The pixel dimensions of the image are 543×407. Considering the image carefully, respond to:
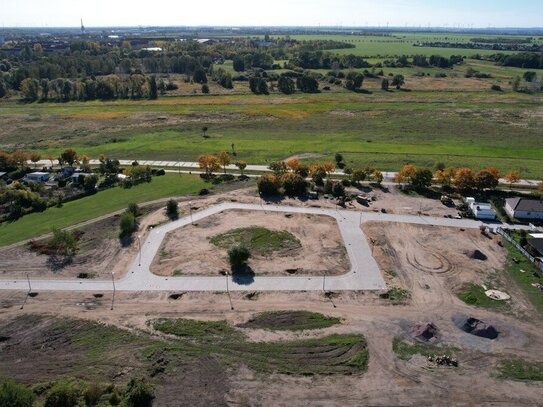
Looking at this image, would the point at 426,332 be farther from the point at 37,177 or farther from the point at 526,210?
the point at 37,177

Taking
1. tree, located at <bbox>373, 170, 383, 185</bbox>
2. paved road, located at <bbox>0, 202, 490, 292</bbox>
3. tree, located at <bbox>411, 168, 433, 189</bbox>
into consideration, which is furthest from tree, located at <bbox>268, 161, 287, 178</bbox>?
paved road, located at <bbox>0, 202, 490, 292</bbox>

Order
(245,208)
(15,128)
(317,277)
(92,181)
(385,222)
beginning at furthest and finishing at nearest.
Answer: (15,128) → (92,181) → (245,208) → (385,222) → (317,277)

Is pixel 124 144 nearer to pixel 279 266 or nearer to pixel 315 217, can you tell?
pixel 315 217

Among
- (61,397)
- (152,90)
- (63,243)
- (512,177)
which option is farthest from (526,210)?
(152,90)

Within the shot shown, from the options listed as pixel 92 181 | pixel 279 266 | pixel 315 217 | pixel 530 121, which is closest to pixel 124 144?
pixel 92 181

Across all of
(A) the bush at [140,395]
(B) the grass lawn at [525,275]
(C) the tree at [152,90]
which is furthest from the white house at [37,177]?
(C) the tree at [152,90]

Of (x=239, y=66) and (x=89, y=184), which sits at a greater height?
(x=239, y=66)

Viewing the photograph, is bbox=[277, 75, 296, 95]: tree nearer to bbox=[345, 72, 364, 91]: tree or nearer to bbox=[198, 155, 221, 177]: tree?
bbox=[345, 72, 364, 91]: tree

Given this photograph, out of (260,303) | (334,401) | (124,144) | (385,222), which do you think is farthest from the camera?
(124,144)
